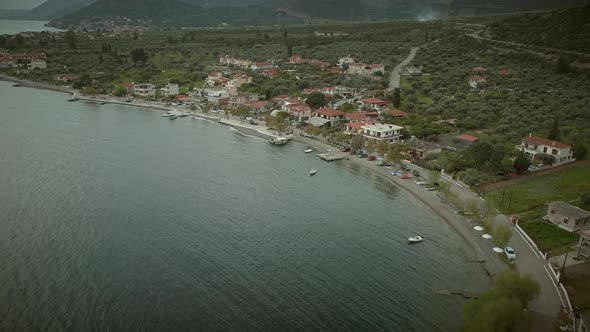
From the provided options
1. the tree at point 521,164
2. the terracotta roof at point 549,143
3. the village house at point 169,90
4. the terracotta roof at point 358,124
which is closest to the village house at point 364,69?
the village house at point 169,90

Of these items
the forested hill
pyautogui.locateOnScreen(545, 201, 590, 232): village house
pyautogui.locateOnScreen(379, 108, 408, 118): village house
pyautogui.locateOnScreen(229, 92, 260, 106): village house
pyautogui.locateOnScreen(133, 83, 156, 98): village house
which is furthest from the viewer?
the forested hill

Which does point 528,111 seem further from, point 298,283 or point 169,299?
point 169,299

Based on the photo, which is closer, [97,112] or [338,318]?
[338,318]

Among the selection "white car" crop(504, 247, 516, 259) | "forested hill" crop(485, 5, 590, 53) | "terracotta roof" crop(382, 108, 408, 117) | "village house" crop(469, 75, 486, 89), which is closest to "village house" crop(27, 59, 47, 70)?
"terracotta roof" crop(382, 108, 408, 117)

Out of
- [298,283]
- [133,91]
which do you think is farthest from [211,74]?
[298,283]

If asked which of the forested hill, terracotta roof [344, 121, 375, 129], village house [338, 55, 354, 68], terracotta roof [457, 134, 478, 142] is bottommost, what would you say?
terracotta roof [457, 134, 478, 142]

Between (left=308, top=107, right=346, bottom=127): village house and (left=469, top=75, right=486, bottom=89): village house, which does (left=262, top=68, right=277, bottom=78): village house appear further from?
(left=469, top=75, right=486, bottom=89): village house

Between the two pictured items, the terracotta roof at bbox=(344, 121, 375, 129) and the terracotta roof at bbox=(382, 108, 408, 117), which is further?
the terracotta roof at bbox=(382, 108, 408, 117)
